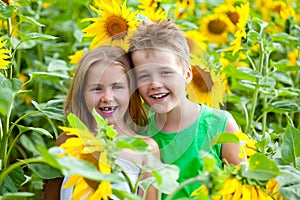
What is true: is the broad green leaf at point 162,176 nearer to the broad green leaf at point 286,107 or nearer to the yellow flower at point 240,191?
the yellow flower at point 240,191

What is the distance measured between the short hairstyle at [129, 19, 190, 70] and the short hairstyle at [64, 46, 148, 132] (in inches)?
1.4

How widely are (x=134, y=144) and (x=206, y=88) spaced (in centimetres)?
59

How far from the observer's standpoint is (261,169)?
109 centimetres

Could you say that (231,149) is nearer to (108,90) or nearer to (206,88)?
(206,88)

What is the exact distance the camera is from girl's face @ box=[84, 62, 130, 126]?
137cm

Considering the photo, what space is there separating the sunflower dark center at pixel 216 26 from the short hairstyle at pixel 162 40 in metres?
1.59

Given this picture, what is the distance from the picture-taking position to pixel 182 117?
1496 millimetres

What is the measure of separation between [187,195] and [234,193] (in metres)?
0.32

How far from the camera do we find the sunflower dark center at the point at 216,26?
A: 3020 millimetres

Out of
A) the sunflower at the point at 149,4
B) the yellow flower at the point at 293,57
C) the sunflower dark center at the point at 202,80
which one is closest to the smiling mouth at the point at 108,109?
the sunflower dark center at the point at 202,80

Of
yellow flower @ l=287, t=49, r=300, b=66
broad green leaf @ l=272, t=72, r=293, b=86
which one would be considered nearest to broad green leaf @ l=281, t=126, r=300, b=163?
broad green leaf @ l=272, t=72, r=293, b=86

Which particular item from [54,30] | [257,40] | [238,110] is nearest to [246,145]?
[257,40]

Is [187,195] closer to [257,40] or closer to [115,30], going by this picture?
[115,30]

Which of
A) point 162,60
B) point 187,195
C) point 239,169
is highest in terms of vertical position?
point 162,60
